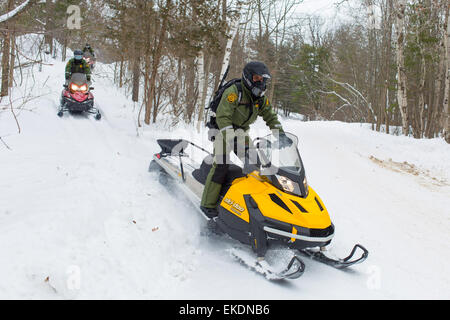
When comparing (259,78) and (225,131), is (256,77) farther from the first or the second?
(225,131)

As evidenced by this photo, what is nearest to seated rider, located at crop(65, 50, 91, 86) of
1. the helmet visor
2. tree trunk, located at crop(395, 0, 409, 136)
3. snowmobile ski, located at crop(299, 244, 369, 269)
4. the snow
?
the snow

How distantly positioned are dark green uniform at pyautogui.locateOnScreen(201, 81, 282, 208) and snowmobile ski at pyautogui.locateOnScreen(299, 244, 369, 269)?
113 centimetres

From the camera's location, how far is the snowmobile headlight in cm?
320

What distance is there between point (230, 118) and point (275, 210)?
1.15m

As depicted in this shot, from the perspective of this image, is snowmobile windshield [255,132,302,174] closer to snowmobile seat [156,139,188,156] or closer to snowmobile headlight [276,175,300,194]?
snowmobile headlight [276,175,300,194]

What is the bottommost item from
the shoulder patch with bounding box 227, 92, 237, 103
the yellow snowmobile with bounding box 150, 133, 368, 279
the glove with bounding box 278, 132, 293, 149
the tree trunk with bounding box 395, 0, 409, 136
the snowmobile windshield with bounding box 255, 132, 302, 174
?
the yellow snowmobile with bounding box 150, 133, 368, 279

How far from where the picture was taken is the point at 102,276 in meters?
2.80

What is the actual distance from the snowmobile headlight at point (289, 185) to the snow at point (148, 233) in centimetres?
78

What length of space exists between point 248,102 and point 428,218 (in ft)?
10.7

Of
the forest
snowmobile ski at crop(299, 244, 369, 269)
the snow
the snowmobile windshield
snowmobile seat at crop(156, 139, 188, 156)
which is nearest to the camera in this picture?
the snow

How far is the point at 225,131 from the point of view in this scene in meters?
3.57

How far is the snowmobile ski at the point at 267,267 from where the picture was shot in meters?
2.89
